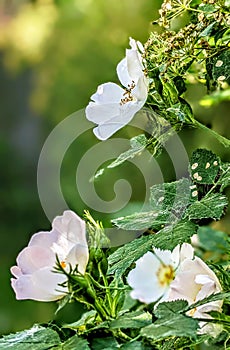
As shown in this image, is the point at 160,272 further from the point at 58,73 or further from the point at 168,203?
the point at 58,73

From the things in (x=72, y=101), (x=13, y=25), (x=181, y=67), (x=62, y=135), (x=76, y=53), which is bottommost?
(x=181, y=67)

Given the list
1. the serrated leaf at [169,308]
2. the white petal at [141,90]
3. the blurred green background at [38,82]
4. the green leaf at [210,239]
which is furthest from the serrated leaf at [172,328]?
the blurred green background at [38,82]

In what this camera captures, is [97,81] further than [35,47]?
No

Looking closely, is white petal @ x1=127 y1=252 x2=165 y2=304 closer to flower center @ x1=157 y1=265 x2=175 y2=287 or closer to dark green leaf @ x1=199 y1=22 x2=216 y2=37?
flower center @ x1=157 y1=265 x2=175 y2=287

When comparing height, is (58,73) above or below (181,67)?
above

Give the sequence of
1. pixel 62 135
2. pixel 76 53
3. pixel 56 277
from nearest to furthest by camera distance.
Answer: pixel 56 277, pixel 62 135, pixel 76 53

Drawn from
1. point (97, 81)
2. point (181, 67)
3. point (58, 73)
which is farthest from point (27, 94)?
point (181, 67)
